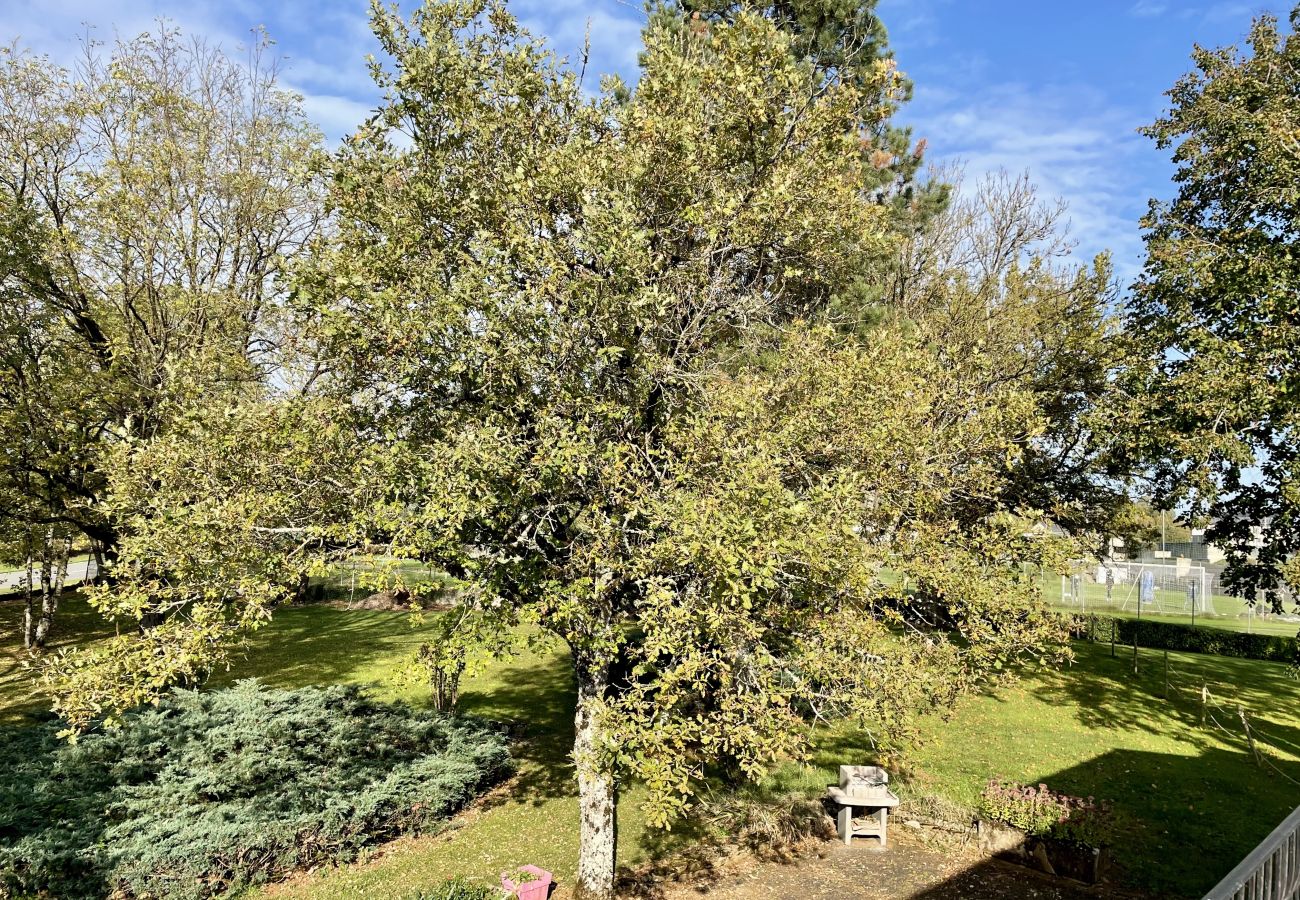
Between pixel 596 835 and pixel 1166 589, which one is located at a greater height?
pixel 596 835

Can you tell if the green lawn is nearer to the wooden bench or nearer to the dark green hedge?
the dark green hedge

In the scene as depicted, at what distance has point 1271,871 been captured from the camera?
4512 millimetres

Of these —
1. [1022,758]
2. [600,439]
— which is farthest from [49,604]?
[1022,758]

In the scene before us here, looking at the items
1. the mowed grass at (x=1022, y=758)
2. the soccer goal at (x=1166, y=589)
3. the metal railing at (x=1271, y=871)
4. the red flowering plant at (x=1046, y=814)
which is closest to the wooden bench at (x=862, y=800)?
the mowed grass at (x=1022, y=758)

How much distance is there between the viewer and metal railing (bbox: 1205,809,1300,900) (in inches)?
153

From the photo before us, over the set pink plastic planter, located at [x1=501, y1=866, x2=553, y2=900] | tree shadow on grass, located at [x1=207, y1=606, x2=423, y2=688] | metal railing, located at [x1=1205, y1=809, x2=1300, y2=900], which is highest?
metal railing, located at [x1=1205, y1=809, x2=1300, y2=900]

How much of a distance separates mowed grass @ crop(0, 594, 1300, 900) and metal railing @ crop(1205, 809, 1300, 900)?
3.55m

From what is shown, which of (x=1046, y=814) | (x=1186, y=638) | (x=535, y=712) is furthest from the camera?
(x=1186, y=638)

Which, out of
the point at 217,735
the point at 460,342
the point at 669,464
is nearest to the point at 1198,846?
the point at 669,464

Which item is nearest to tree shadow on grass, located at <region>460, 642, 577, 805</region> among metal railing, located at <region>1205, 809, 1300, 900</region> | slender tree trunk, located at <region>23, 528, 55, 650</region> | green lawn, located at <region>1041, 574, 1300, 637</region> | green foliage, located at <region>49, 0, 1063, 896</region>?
green foliage, located at <region>49, 0, 1063, 896</region>

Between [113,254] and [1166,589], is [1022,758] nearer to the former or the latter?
[113,254]

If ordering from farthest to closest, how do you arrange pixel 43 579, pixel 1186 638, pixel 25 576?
1. pixel 25 576
2. pixel 1186 638
3. pixel 43 579

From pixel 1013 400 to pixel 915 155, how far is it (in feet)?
37.0

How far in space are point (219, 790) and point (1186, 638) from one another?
31016mm
